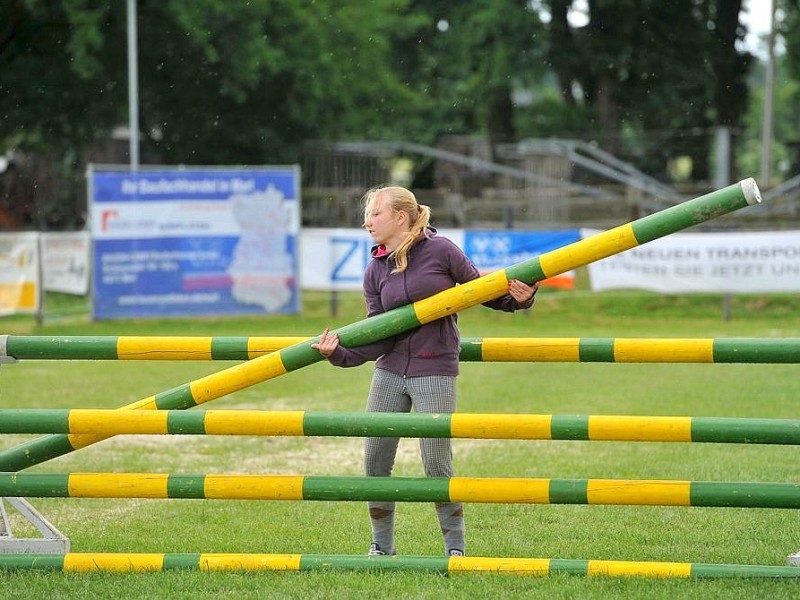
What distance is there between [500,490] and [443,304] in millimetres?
773

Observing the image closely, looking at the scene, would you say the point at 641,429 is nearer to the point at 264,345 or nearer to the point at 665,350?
the point at 665,350

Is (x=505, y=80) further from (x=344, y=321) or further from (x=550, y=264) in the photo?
(x=550, y=264)

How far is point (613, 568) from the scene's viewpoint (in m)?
5.19

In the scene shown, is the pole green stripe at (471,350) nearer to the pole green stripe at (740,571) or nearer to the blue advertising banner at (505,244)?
the pole green stripe at (740,571)

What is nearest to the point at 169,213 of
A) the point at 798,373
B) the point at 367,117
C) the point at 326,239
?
the point at 326,239

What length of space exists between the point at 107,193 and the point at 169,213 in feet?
3.14

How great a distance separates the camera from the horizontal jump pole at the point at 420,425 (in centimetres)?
483

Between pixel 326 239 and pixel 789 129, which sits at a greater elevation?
pixel 789 129

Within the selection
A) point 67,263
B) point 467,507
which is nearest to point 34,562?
point 467,507

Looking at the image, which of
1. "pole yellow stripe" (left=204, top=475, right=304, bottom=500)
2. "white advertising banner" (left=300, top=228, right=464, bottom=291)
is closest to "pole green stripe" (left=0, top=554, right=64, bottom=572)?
"pole yellow stripe" (left=204, top=475, right=304, bottom=500)

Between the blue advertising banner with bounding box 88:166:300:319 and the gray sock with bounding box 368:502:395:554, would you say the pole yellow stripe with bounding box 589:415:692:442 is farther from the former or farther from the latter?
the blue advertising banner with bounding box 88:166:300:319

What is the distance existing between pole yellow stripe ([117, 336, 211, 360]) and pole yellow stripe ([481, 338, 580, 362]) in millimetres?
1199

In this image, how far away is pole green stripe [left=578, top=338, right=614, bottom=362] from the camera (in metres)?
5.18

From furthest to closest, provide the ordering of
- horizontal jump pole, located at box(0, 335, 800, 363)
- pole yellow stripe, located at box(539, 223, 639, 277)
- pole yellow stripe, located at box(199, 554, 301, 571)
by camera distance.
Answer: pole yellow stripe, located at box(199, 554, 301, 571), horizontal jump pole, located at box(0, 335, 800, 363), pole yellow stripe, located at box(539, 223, 639, 277)
